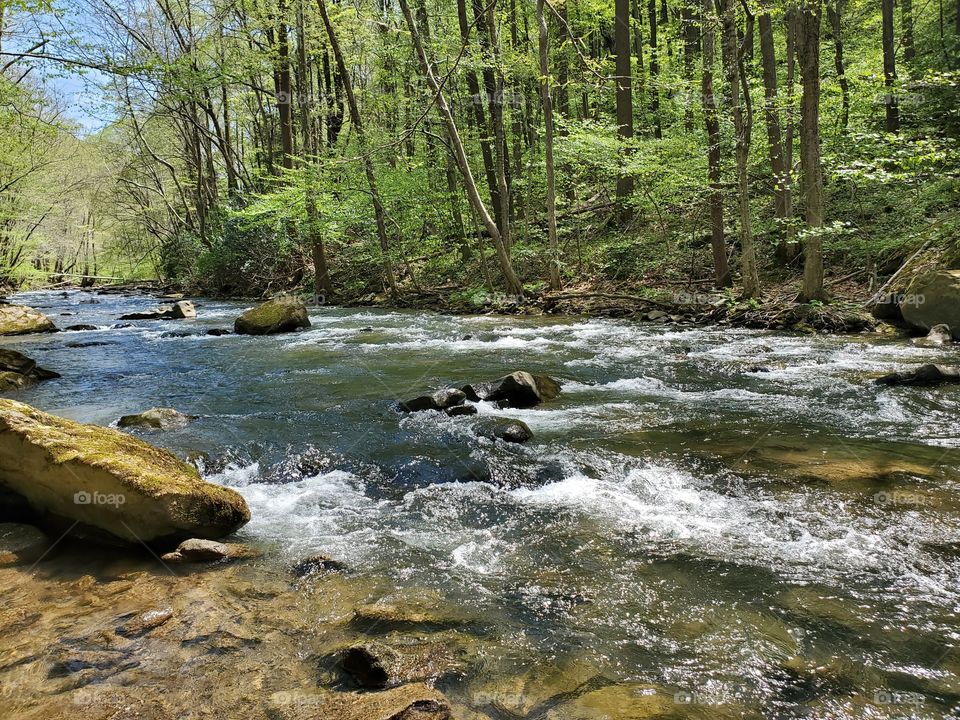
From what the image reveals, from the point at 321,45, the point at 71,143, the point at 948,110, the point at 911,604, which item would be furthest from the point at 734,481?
the point at 71,143

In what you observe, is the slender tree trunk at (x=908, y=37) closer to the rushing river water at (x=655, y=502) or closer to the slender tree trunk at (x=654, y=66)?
the slender tree trunk at (x=654, y=66)

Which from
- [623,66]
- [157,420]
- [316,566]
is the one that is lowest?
[316,566]

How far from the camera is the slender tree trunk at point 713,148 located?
1241 centimetres

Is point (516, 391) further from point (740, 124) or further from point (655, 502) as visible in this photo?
point (740, 124)

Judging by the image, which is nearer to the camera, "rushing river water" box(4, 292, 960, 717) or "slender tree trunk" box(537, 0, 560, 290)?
"rushing river water" box(4, 292, 960, 717)

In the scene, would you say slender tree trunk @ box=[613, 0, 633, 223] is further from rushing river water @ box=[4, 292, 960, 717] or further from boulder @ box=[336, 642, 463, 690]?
boulder @ box=[336, 642, 463, 690]

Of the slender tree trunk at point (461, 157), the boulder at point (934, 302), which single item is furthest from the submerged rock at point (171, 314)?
the boulder at point (934, 302)

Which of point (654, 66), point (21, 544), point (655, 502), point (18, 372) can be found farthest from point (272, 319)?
point (654, 66)

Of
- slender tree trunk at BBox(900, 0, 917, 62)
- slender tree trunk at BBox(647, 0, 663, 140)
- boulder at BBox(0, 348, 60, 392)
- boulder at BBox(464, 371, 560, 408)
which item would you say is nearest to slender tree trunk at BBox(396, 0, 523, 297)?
slender tree trunk at BBox(647, 0, 663, 140)

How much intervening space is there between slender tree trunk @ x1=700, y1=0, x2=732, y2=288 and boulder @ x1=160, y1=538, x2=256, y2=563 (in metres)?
11.8

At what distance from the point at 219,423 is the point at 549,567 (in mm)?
5009

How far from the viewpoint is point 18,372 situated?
955 centimetres

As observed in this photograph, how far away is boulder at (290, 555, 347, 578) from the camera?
376 centimetres

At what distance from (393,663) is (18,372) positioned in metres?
9.77
